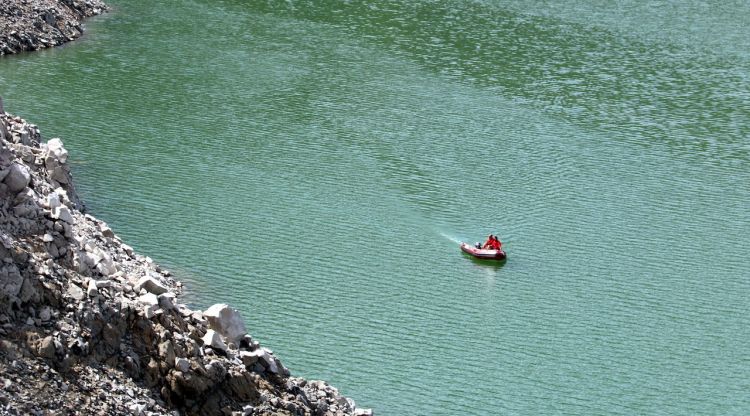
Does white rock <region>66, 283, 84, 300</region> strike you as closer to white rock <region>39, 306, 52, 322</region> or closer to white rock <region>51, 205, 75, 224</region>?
white rock <region>39, 306, 52, 322</region>

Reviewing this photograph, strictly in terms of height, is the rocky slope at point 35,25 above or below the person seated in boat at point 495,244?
below

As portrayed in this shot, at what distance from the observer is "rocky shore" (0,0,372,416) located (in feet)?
64.2

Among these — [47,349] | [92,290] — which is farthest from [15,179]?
[47,349]

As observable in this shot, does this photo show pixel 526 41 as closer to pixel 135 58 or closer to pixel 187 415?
pixel 135 58

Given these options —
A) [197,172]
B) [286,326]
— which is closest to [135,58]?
[197,172]

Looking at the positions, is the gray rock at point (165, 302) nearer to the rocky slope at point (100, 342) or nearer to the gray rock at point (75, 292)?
the rocky slope at point (100, 342)

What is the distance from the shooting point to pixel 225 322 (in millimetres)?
21969

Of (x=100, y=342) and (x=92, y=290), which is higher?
(x=92, y=290)

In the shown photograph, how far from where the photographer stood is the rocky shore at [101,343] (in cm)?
1958

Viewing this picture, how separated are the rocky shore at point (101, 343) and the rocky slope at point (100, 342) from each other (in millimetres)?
20

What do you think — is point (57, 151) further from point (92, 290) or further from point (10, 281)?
point (10, 281)

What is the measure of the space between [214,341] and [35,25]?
130 ft

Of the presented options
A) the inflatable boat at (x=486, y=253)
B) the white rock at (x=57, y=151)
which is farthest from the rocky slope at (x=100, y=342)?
the inflatable boat at (x=486, y=253)

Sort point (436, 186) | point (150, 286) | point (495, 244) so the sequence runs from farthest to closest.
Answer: point (436, 186), point (495, 244), point (150, 286)
